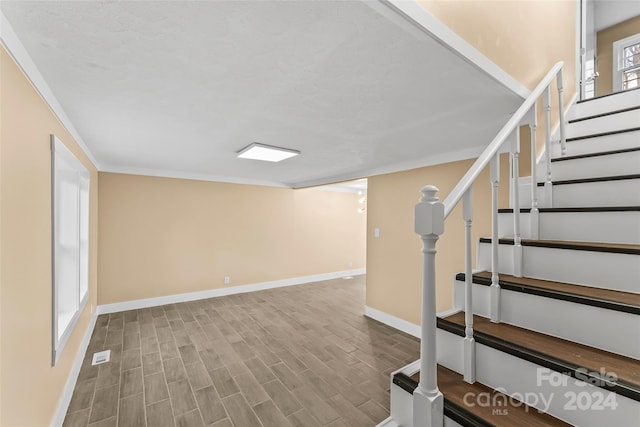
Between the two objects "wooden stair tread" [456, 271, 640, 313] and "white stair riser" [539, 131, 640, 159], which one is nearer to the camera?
"wooden stair tread" [456, 271, 640, 313]

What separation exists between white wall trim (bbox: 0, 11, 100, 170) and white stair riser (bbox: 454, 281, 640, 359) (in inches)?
92.0

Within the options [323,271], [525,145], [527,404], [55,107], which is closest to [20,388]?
[55,107]

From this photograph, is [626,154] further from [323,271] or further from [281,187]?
[323,271]

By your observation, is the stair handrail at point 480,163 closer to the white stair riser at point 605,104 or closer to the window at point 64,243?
the white stair riser at point 605,104

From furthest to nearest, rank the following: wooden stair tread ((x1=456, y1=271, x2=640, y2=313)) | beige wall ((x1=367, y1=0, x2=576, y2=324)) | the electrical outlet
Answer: the electrical outlet
beige wall ((x1=367, y1=0, x2=576, y2=324))
wooden stair tread ((x1=456, y1=271, x2=640, y2=313))

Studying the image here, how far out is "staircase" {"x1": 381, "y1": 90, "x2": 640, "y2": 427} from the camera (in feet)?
3.14

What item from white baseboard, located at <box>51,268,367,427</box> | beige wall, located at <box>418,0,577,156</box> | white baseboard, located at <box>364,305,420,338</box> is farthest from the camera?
white baseboard, located at <box>364,305,420,338</box>

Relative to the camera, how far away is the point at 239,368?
8.73 feet

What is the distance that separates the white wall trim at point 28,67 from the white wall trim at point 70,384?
207 centimetres

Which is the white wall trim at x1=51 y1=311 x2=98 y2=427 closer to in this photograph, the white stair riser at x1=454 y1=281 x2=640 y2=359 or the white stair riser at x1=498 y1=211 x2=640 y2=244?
the white stair riser at x1=454 y1=281 x2=640 y2=359

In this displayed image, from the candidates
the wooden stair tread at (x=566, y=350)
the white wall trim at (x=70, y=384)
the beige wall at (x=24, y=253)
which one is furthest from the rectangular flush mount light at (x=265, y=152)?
the white wall trim at (x=70, y=384)

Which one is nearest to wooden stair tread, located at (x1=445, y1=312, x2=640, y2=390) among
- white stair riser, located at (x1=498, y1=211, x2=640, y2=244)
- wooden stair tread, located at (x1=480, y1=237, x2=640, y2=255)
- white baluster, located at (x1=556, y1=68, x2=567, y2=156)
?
wooden stair tread, located at (x1=480, y1=237, x2=640, y2=255)

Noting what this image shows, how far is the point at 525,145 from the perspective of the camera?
234cm

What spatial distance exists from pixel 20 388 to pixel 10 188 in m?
0.95
